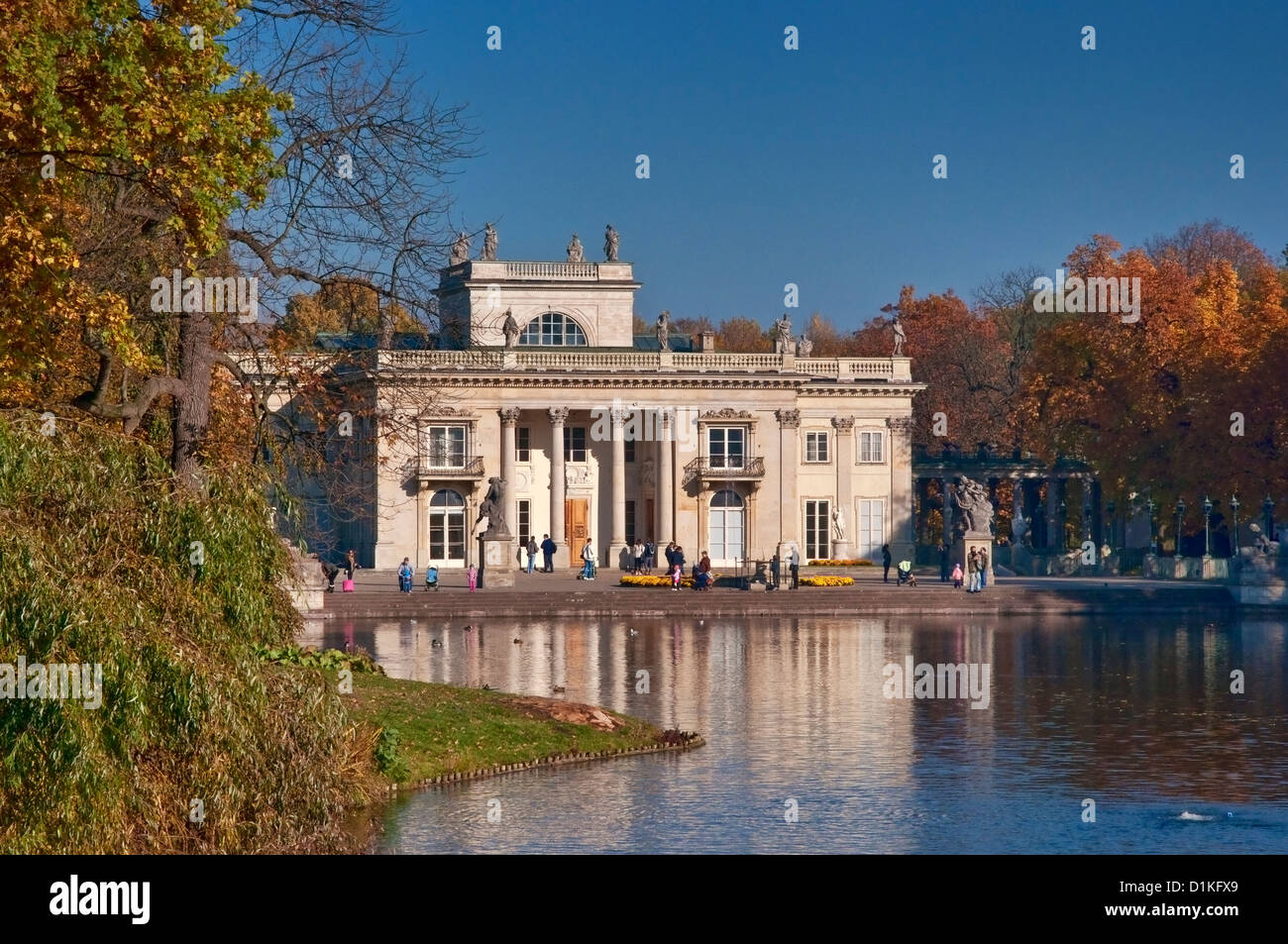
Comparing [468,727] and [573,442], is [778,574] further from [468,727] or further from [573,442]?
[468,727]

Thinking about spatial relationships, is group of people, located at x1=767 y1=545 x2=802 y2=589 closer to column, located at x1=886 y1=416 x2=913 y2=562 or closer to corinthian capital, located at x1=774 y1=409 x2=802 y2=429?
corinthian capital, located at x1=774 y1=409 x2=802 y2=429

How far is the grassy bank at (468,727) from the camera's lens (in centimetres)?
2158

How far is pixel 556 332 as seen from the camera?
260 ft

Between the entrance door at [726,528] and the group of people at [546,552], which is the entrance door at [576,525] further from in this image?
the entrance door at [726,528]

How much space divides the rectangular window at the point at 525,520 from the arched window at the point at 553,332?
22.7ft

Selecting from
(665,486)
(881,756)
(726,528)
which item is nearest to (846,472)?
(726,528)

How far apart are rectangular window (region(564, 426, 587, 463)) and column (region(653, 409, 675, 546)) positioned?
10.7 ft

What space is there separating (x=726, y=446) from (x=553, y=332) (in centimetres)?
899

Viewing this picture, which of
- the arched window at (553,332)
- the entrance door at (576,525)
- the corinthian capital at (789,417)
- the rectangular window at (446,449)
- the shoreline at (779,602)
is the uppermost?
the arched window at (553,332)

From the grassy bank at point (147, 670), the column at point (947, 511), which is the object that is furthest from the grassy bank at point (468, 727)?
the column at point (947, 511)

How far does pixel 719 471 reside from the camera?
75.6 m

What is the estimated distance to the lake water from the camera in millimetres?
18328

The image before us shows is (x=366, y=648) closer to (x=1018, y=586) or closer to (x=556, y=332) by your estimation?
(x=1018, y=586)
